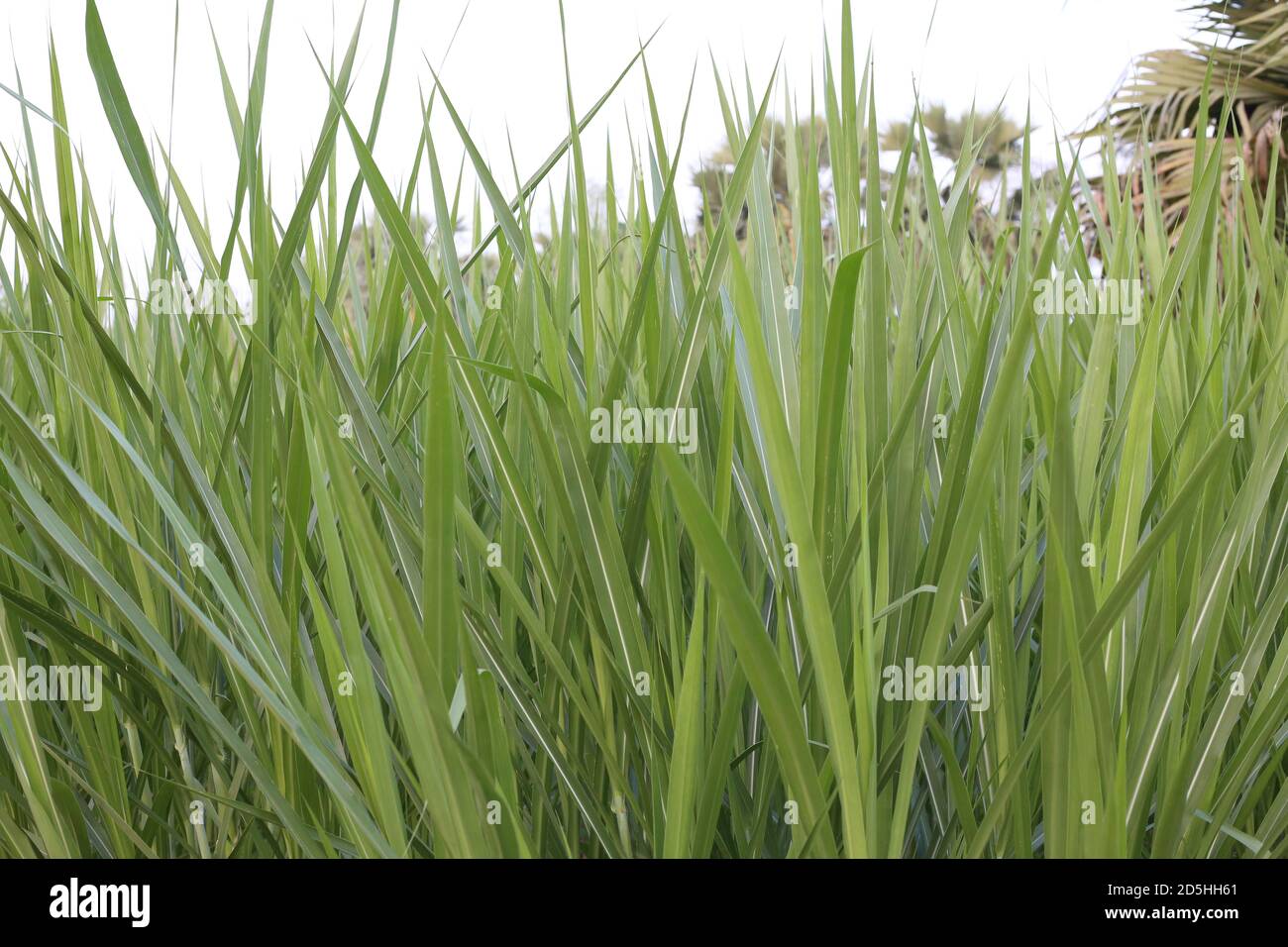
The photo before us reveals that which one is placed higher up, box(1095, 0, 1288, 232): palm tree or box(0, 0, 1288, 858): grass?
box(1095, 0, 1288, 232): palm tree

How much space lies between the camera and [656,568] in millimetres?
491

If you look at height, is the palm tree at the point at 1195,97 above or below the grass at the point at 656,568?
above

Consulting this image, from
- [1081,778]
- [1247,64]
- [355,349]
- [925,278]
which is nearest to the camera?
[1081,778]

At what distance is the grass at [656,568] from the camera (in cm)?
39

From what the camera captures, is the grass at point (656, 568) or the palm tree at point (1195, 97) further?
the palm tree at point (1195, 97)

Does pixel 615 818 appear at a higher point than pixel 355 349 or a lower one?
lower

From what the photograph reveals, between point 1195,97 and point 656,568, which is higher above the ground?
point 1195,97

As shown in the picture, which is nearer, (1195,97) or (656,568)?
(656,568)

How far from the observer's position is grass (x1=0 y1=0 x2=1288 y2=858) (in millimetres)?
394

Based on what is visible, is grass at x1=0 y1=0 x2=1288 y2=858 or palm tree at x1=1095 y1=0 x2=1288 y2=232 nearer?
grass at x1=0 y1=0 x2=1288 y2=858

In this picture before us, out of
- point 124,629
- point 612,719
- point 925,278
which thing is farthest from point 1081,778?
point 124,629
